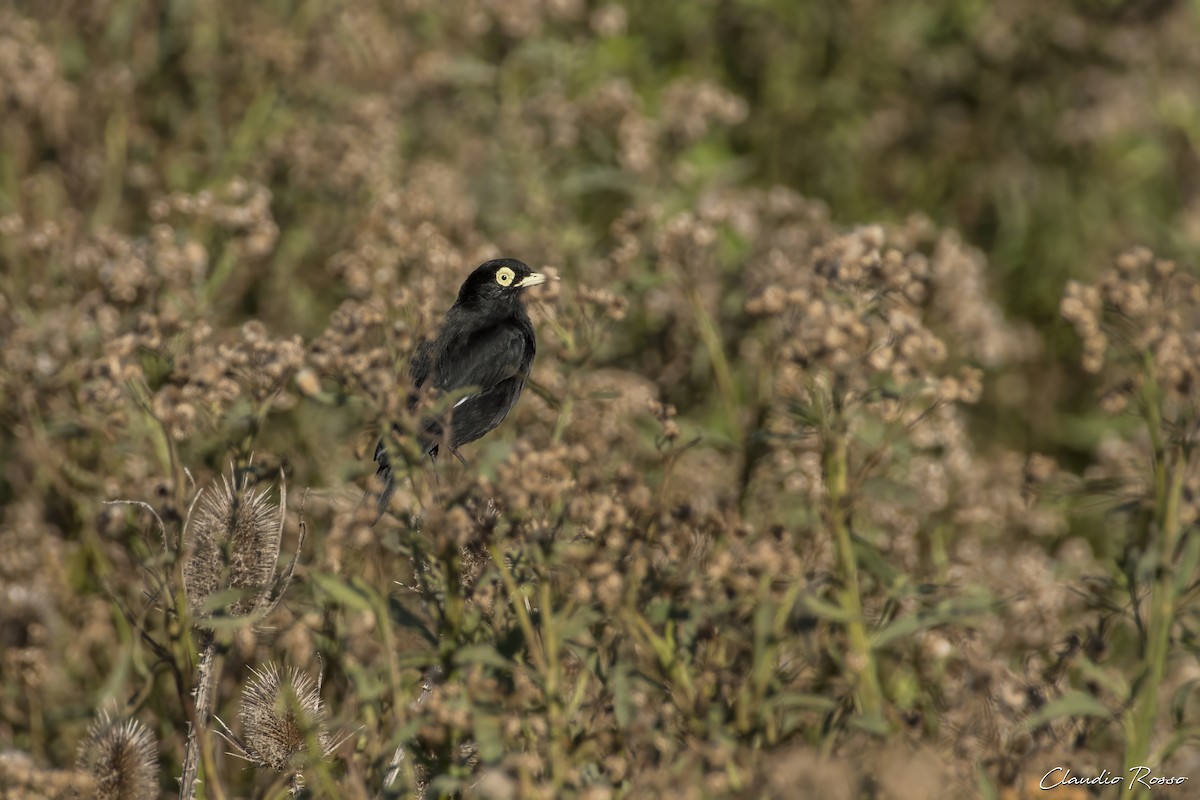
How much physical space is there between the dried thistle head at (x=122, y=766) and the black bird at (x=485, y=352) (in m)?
1.19

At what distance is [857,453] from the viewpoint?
17.1ft

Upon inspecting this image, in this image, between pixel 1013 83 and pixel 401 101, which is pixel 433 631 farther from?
pixel 1013 83

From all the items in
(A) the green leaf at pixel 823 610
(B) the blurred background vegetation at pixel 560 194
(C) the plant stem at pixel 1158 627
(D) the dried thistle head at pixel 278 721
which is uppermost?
(A) the green leaf at pixel 823 610

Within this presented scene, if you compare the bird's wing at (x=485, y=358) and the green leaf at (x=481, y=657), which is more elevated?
the green leaf at (x=481, y=657)

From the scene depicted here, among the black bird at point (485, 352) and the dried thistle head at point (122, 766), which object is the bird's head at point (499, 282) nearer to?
the black bird at point (485, 352)

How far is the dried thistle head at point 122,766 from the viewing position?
10.2ft

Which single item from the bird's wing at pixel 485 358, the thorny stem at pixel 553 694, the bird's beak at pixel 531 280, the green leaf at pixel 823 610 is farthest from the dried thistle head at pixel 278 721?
the bird's beak at pixel 531 280

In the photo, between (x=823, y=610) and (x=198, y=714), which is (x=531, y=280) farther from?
(x=823, y=610)

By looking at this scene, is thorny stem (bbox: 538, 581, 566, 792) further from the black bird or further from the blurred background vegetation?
the black bird

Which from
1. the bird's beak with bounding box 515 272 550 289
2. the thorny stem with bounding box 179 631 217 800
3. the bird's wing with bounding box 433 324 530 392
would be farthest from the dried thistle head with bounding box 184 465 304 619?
the bird's beak with bounding box 515 272 550 289

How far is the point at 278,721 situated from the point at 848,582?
1305 millimetres

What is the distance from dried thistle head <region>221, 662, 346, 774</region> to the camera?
9.59 ft

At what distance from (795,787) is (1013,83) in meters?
6.12

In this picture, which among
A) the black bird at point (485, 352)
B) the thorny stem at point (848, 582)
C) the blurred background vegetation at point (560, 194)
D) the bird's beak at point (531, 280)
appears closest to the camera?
the thorny stem at point (848, 582)
